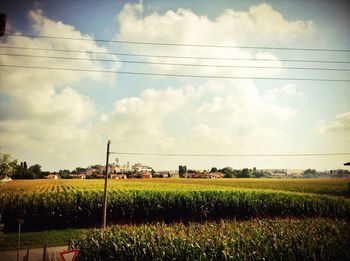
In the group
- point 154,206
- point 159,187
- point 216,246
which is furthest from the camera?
point 159,187

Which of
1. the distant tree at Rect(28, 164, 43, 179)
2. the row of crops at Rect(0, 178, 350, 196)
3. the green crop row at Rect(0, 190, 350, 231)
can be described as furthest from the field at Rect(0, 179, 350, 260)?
the distant tree at Rect(28, 164, 43, 179)

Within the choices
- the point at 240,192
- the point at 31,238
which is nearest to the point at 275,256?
the point at 31,238

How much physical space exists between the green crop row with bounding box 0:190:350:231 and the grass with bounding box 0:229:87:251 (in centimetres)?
222

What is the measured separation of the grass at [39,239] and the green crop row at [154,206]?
222 cm

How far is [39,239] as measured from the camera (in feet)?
62.8

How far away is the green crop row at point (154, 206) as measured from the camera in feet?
77.3

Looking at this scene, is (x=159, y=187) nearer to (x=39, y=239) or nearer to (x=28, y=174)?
(x=39, y=239)

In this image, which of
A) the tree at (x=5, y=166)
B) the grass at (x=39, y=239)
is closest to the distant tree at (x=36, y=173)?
the grass at (x=39, y=239)

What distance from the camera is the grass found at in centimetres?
1724

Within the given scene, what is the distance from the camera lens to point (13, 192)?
25.3m

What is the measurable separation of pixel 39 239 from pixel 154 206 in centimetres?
1135

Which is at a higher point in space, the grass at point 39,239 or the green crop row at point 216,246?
the green crop row at point 216,246

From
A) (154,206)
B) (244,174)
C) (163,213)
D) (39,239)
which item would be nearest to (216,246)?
(39,239)

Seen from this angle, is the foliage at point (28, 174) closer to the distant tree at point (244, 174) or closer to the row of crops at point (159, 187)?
the row of crops at point (159, 187)
